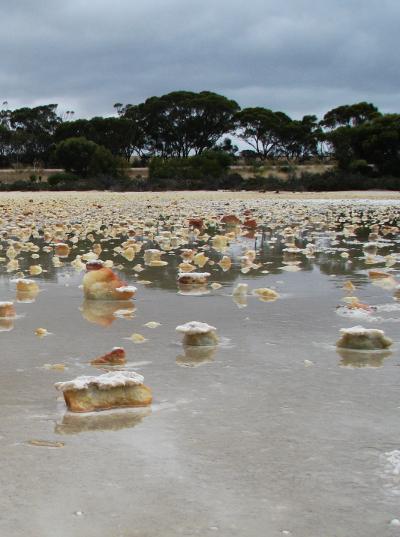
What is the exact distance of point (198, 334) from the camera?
10.4ft

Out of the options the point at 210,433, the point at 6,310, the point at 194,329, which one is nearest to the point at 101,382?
the point at 210,433

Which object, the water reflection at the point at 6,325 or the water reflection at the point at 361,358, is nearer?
the water reflection at the point at 361,358

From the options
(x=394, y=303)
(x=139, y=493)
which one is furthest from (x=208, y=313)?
(x=139, y=493)

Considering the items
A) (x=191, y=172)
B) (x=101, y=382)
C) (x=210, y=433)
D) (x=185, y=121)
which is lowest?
(x=210, y=433)

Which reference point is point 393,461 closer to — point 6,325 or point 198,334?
point 198,334

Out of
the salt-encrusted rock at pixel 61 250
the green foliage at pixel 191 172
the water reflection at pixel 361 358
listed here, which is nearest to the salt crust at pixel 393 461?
the water reflection at pixel 361 358

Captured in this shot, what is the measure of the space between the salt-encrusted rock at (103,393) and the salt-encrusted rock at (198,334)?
2.71 feet

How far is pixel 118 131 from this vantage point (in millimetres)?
59469

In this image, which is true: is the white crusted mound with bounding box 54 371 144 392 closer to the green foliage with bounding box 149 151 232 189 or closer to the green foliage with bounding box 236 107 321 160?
the green foliage with bounding box 149 151 232 189

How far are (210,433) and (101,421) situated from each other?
352 millimetres

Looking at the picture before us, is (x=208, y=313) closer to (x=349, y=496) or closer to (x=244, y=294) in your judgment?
(x=244, y=294)

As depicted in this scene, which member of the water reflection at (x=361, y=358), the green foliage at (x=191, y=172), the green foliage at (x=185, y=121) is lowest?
the water reflection at (x=361, y=358)

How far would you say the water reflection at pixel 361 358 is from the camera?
9.43 feet

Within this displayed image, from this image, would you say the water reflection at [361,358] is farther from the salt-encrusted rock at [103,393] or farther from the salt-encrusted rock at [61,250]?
the salt-encrusted rock at [61,250]
